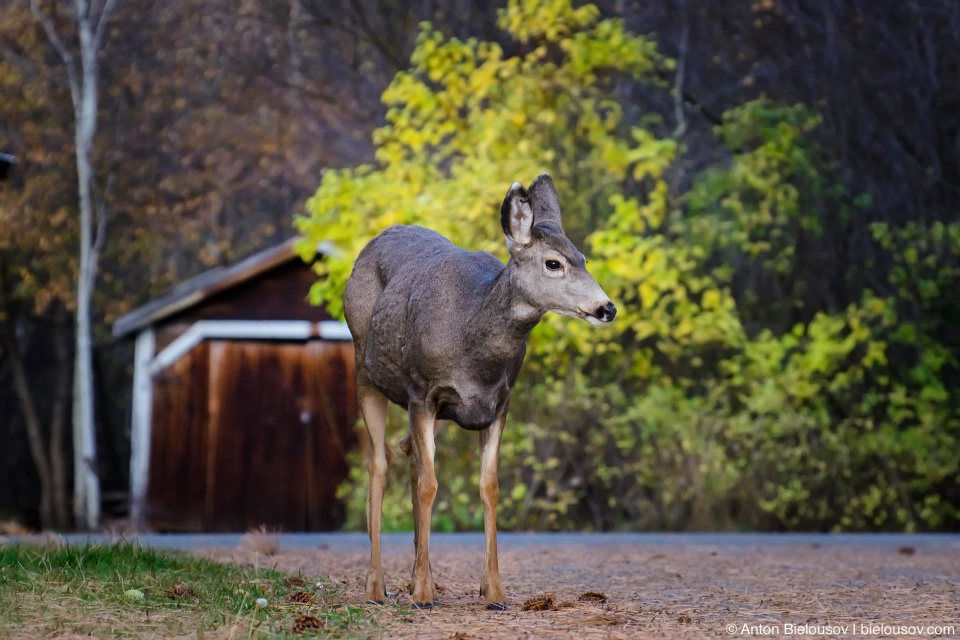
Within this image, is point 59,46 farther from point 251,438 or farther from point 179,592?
point 179,592

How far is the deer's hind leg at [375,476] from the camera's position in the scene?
23.2ft

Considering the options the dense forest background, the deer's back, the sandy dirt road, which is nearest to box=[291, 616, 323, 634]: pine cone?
the sandy dirt road

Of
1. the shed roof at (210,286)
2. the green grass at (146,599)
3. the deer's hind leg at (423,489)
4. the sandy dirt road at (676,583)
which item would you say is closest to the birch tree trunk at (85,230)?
the shed roof at (210,286)

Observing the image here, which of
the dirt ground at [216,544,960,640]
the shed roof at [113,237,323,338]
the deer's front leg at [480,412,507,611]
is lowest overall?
the dirt ground at [216,544,960,640]

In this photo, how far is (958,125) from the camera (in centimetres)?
1780

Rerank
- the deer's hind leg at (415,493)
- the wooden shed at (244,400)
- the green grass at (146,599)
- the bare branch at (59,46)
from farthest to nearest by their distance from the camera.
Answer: the bare branch at (59,46) → the wooden shed at (244,400) → the deer's hind leg at (415,493) → the green grass at (146,599)

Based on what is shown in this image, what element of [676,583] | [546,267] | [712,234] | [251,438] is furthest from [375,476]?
[251,438]

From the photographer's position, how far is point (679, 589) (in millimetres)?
8070

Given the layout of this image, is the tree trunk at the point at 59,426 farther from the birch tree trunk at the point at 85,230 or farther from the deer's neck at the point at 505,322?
the deer's neck at the point at 505,322

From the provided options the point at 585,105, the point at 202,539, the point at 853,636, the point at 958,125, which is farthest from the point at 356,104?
the point at 853,636

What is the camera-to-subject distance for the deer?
6.54 meters

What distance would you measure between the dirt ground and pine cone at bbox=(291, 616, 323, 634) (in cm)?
34

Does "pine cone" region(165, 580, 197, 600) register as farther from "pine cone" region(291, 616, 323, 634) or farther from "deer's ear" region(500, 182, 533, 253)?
"deer's ear" region(500, 182, 533, 253)

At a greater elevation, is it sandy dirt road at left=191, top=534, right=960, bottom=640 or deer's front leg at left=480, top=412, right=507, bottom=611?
deer's front leg at left=480, top=412, right=507, bottom=611
